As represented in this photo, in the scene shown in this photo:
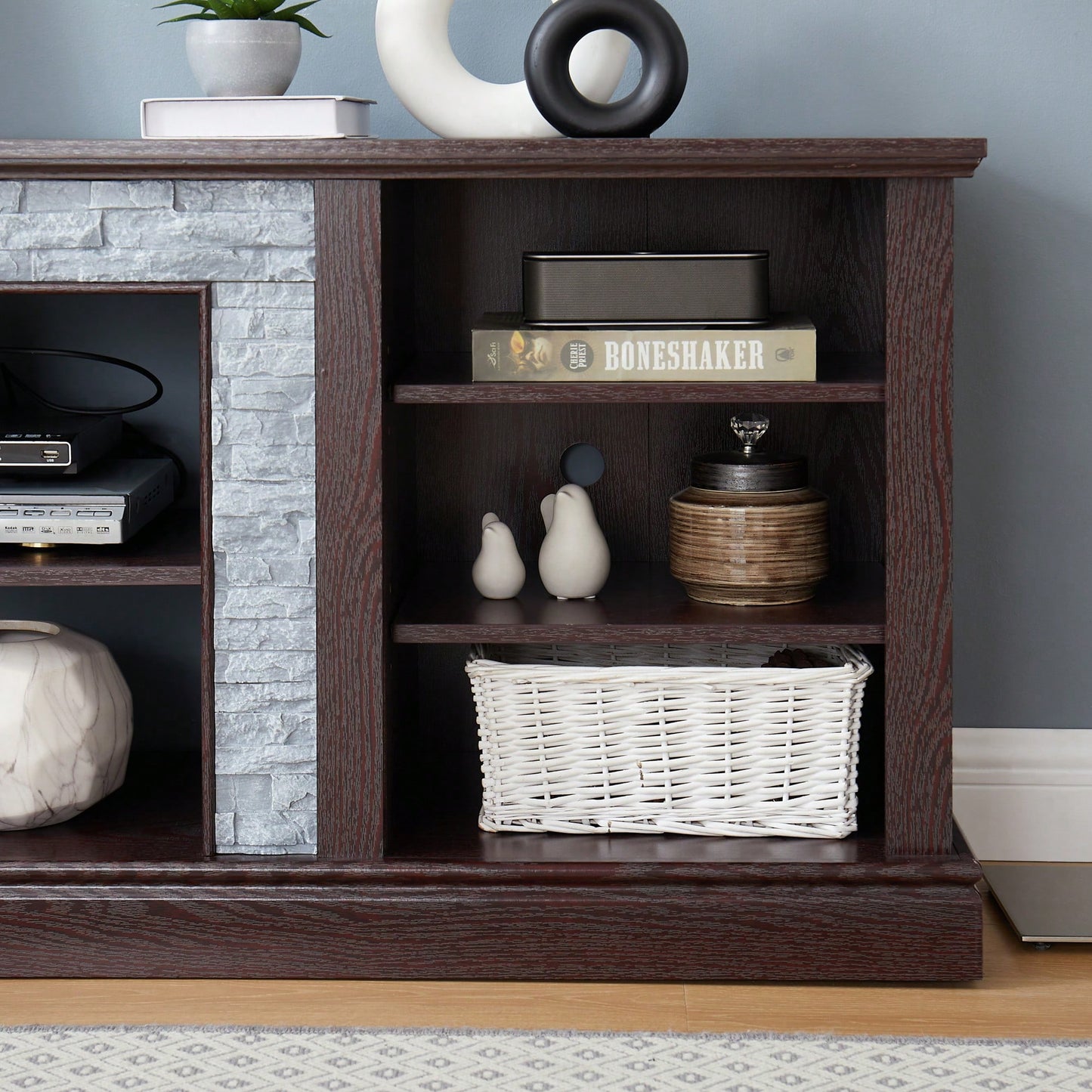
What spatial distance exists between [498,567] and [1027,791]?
→ 2.61ft

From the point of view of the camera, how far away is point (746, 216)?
166cm

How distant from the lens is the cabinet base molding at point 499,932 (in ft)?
4.50

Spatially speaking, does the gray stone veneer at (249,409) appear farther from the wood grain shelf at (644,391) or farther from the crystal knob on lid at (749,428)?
the crystal knob on lid at (749,428)

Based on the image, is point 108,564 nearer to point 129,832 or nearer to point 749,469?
point 129,832

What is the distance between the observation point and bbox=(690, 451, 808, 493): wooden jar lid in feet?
4.83

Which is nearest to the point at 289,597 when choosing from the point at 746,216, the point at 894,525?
the point at 894,525

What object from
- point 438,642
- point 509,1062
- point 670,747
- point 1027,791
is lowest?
point 509,1062

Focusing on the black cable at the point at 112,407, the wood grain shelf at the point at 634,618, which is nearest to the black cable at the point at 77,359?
the black cable at the point at 112,407

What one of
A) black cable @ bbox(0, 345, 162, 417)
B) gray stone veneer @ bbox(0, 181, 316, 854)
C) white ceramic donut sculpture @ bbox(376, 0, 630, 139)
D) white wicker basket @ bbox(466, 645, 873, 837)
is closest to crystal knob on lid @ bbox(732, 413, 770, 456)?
white wicker basket @ bbox(466, 645, 873, 837)

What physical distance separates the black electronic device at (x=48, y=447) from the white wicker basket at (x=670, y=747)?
516 mm

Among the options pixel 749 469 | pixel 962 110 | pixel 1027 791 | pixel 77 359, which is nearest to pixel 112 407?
pixel 77 359

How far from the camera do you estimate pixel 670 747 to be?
1.44 meters

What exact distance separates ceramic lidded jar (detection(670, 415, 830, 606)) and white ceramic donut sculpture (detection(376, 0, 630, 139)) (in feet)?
1.45

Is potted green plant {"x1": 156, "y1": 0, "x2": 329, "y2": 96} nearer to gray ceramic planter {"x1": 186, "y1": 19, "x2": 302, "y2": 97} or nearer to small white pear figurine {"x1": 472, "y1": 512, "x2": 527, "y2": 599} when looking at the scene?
gray ceramic planter {"x1": 186, "y1": 19, "x2": 302, "y2": 97}
